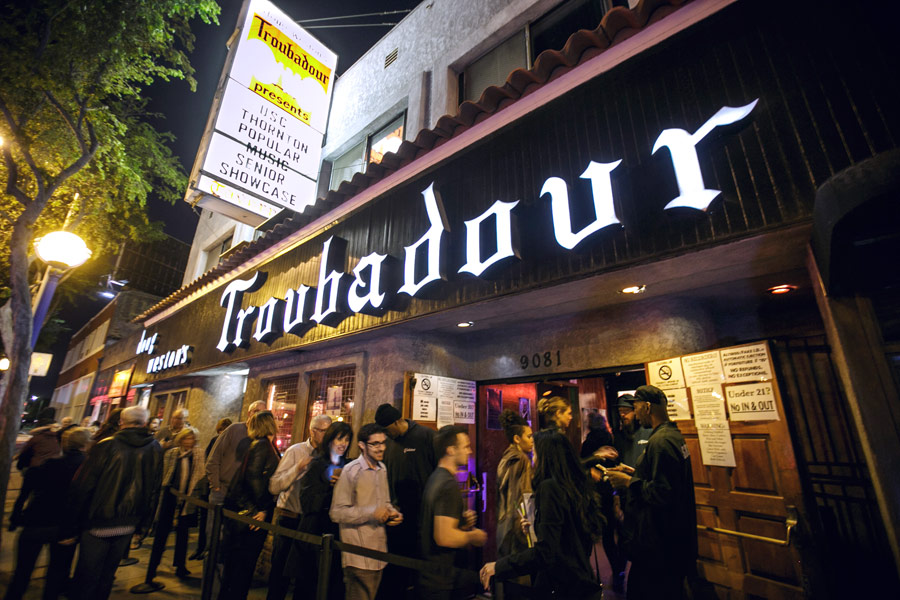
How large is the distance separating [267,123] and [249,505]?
6.89 metres

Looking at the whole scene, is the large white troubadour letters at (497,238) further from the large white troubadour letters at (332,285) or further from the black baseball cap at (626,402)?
the black baseball cap at (626,402)

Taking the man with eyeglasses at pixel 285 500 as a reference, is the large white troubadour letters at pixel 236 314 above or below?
above

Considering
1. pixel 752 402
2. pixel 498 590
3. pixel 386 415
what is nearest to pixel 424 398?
pixel 386 415

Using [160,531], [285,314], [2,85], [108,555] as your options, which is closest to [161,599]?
[160,531]

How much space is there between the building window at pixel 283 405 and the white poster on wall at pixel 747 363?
7.56 metres

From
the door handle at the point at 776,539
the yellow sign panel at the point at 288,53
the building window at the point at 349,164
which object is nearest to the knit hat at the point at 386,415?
the door handle at the point at 776,539

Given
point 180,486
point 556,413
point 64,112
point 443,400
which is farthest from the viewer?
point 64,112

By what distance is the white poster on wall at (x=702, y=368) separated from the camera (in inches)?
177

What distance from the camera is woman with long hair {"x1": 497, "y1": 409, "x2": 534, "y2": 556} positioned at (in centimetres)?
367

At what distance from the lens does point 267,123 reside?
7660mm

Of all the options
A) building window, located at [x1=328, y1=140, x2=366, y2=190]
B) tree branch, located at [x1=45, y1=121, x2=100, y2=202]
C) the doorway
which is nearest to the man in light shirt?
the doorway

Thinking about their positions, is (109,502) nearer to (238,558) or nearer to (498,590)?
(238,558)

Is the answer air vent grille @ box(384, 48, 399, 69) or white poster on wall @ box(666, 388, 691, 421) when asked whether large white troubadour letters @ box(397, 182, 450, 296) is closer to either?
white poster on wall @ box(666, 388, 691, 421)

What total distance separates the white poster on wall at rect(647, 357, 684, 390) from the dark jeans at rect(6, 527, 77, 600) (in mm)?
7076
